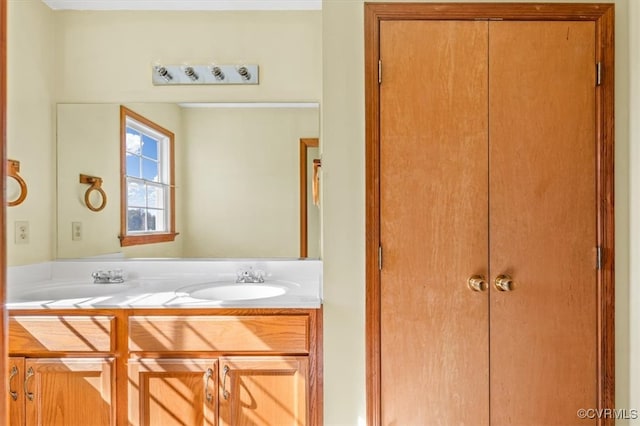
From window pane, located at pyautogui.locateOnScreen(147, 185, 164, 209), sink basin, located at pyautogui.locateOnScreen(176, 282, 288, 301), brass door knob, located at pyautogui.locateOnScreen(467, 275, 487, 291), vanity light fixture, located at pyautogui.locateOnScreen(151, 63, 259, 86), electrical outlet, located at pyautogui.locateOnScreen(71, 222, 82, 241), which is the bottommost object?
sink basin, located at pyautogui.locateOnScreen(176, 282, 288, 301)

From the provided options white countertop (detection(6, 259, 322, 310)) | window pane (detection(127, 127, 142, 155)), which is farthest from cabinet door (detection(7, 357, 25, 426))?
window pane (detection(127, 127, 142, 155))

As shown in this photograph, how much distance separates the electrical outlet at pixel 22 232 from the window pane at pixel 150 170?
0.59 metres

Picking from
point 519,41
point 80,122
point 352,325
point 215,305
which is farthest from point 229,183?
point 519,41

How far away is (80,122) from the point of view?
1912 millimetres

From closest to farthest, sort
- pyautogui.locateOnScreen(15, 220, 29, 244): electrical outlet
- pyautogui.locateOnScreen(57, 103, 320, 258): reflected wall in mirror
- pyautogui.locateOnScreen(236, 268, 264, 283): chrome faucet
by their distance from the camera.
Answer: pyautogui.locateOnScreen(15, 220, 29, 244): electrical outlet, pyautogui.locateOnScreen(236, 268, 264, 283): chrome faucet, pyautogui.locateOnScreen(57, 103, 320, 258): reflected wall in mirror

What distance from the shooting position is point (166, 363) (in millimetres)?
1381

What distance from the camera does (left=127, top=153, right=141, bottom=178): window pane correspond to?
1942mm

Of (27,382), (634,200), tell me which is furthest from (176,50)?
(634,200)

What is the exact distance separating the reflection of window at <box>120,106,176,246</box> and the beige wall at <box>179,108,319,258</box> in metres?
0.13

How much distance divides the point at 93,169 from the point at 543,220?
224 centimetres

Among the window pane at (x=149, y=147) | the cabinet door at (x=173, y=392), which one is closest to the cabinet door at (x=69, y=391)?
the cabinet door at (x=173, y=392)

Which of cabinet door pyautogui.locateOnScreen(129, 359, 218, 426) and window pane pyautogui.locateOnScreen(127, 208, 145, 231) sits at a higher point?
window pane pyautogui.locateOnScreen(127, 208, 145, 231)

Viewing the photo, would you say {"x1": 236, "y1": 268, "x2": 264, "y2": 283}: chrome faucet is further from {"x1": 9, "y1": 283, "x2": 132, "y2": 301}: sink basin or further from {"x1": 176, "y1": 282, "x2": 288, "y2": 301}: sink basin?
{"x1": 9, "y1": 283, "x2": 132, "y2": 301}: sink basin

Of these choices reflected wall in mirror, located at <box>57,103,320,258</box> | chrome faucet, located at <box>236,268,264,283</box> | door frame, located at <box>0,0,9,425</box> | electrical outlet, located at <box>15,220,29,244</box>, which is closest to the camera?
door frame, located at <box>0,0,9,425</box>
